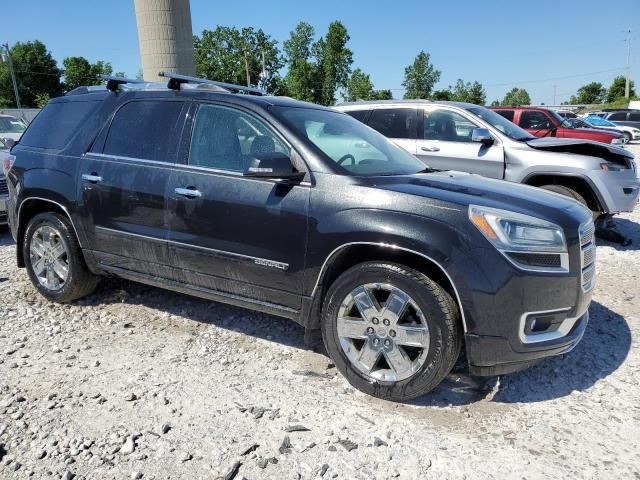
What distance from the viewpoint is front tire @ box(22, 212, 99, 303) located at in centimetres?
429

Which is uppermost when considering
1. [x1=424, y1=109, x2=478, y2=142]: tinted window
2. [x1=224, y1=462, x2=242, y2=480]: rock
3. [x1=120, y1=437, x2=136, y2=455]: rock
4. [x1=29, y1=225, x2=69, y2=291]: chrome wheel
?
[x1=424, y1=109, x2=478, y2=142]: tinted window

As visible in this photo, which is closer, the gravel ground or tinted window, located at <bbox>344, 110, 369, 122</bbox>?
the gravel ground

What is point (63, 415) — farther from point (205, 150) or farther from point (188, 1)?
point (188, 1)

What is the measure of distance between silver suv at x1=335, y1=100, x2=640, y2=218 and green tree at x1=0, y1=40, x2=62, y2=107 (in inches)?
3099

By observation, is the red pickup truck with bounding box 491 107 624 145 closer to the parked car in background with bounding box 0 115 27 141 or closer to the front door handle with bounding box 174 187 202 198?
the front door handle with bounding box 174 187 202 198

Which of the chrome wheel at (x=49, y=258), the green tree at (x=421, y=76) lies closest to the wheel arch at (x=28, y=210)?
the chrome wheel at (x=49, y=258)

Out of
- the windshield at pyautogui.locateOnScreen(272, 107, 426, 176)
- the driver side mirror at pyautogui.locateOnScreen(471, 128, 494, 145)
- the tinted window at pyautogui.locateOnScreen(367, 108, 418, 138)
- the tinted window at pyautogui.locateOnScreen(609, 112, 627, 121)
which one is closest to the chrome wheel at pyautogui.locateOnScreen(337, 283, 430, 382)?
the windshield at pyautogui.locateOnScreen(272, 107, 426, 176)

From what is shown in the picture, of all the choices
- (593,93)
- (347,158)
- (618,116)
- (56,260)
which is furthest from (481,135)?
(593,93)

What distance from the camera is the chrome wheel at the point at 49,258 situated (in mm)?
4391

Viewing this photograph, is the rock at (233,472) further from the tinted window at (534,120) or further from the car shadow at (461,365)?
the tinted window at (534,120)

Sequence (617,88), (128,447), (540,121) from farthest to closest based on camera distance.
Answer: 1. (617,88)
2. (540,121)
3. (128,447)

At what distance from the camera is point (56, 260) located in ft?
14.5

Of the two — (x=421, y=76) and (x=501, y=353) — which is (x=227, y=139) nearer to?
(x=501, y=353)

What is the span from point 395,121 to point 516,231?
16.9ft
